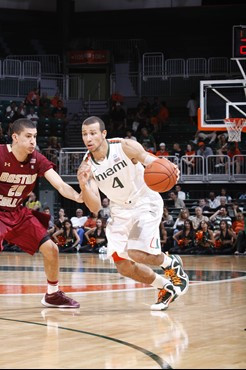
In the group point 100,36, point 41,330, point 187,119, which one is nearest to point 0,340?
point 41,330

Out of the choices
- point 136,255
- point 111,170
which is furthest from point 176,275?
point 111,170

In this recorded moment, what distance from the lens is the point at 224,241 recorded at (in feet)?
62.1

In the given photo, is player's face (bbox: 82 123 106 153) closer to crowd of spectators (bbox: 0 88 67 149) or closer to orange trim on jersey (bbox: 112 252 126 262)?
orange trim on jersey (bbox: 112 252 126 262)

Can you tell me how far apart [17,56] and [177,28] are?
254 inches

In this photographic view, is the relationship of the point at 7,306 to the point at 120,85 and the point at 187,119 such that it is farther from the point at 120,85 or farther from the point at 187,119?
the point at 120,85

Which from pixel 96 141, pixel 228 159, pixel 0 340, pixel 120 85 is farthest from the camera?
pixel 120 85

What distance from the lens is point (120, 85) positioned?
1172 inches

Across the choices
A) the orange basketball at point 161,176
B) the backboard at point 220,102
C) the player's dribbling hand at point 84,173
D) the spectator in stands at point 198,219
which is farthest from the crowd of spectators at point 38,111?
the player's dribbling hand at point 84,173

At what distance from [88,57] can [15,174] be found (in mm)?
22891

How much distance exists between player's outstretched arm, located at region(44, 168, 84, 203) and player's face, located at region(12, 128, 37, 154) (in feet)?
1.06


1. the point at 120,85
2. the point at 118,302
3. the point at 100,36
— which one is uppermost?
the point at 100,36

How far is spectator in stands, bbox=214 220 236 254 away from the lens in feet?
61.8

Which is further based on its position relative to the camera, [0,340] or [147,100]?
[147,100]

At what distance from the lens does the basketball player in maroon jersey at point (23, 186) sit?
312 inches
